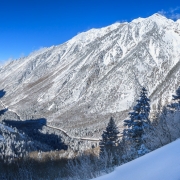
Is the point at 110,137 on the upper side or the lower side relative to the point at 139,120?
lower

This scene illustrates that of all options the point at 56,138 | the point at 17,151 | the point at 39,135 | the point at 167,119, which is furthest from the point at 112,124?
the point at 39,135

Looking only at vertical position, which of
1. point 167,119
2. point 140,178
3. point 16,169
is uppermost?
point 167,119

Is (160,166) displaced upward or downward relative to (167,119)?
downward

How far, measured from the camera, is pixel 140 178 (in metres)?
6.03

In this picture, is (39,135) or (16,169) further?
(39,135)

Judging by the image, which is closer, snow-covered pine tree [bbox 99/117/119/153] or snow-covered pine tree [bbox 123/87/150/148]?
snow-covered pine tree [bbox 123/87/150/148]

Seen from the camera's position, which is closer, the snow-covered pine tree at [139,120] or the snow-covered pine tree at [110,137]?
the snow-covered pine tree at [139,120]

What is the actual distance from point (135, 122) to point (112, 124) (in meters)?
8.01

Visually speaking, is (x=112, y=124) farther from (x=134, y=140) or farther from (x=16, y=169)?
(x=16, y=169)

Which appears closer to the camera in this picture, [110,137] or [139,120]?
[139,120]

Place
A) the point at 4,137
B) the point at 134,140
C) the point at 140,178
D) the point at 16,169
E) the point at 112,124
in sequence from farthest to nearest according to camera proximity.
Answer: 1. the point at 4,137
2. the point at 16,169
3. the point at 112,124
4. the point at 134,140
5. the point at 140,178

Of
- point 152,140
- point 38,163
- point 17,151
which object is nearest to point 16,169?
point 38,163

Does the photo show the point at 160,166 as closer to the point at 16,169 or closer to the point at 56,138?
the point at 16,169

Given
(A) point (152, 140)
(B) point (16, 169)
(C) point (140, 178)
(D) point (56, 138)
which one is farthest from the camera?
(D) point (56, 138)
